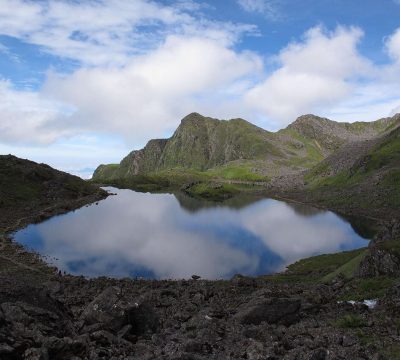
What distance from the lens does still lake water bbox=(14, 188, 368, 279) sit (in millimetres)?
85438

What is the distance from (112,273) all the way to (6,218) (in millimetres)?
72109

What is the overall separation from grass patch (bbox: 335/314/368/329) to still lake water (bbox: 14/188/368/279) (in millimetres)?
49427

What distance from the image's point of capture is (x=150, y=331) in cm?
2948

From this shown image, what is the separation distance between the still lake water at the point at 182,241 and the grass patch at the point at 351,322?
162 ft

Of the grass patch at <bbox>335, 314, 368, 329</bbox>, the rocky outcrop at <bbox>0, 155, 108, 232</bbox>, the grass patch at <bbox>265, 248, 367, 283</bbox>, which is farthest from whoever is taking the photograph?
the rocky outcrop at <bbox>0, 155, 108, 232</bbox>

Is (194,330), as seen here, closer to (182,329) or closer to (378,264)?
(182,329)

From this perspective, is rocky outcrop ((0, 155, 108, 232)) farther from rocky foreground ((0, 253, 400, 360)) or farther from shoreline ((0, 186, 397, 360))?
rocky foreground ((0, 253, 400, 360))

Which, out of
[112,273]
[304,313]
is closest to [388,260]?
[304,313]

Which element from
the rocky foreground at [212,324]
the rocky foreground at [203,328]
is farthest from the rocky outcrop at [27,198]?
the rocky foreground at [203,328]

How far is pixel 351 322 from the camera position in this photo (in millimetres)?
29047

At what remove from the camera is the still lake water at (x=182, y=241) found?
85438 millimetres

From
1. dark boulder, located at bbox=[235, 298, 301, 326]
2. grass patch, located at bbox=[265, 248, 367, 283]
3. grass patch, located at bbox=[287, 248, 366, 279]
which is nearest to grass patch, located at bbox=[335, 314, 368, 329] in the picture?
dark boulder, located at bbox=[235, 298, 301, 326]

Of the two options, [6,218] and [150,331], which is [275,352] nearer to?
[150,331]

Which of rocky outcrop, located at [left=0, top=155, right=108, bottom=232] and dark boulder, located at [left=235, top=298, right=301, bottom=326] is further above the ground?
rocky outcrop, located at [left=0, top=155, right=108, bottom=232]
